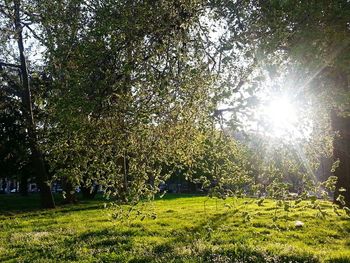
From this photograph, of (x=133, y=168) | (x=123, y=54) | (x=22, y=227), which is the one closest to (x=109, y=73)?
(x=123, y=54)

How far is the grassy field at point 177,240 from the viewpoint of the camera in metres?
14.0

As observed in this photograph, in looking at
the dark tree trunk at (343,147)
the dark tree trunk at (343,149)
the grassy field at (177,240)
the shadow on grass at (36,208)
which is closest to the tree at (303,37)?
the grassy field at (177,240)

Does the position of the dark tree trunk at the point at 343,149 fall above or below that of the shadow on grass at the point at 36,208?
above

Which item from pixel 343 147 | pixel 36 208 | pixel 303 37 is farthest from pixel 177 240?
pixel 36 208

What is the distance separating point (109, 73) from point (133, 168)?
9.33ft

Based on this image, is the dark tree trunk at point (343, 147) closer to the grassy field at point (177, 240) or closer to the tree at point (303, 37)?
the grassy field at point (177, 240)

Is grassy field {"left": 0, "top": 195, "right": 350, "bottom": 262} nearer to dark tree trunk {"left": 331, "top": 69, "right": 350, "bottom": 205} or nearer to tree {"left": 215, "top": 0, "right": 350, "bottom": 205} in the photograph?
tree {"left": 215, "top": 0, "right": 350, "bottom": 205}

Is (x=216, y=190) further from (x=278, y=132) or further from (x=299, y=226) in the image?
(x=299, y=226)

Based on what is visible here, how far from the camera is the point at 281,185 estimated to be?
786 cm

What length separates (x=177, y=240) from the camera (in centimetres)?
1788

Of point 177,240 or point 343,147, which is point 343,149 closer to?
point 343,147

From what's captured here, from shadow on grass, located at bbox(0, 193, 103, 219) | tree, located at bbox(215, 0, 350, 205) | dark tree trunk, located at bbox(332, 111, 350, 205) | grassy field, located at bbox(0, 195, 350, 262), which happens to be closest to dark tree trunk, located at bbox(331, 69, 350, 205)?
dark tree trunk, located at bbox(332, 111, 350, 205)

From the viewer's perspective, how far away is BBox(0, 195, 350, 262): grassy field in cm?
1404

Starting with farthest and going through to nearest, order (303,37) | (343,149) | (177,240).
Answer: (343,149) → (177,240) → (303,37)
